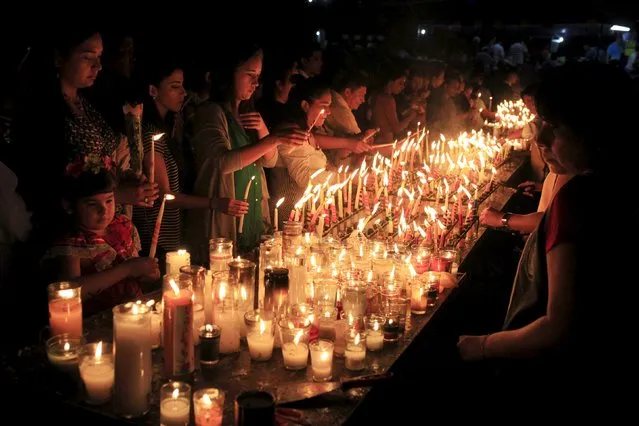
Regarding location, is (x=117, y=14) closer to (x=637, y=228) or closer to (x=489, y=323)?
(x=489, y=323)

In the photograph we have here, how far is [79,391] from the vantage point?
2.46 metres

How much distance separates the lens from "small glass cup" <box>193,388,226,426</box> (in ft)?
7.34

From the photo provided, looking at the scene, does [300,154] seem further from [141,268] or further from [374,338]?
[374,338]

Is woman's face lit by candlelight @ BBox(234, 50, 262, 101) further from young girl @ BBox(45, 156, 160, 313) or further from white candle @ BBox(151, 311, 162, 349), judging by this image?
white candle @ BBox(151, 311, 162, 349)

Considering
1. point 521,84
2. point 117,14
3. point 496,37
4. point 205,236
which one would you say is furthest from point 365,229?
point 496,37

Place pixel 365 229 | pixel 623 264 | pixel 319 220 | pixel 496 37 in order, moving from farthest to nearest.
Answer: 1. pixel 496 37
2. pixel 365 229
3. pixel 319 220
4. pixel 623 264

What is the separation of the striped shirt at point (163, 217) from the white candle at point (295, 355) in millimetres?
2610

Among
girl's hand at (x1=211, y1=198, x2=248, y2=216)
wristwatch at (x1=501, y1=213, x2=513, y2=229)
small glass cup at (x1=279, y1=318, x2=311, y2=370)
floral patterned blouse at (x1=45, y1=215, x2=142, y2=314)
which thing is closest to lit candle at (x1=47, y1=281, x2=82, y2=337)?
floral patterned blouse at (x1=45, y1=215, x2=142, y2=314)

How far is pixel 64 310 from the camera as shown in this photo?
270 cm

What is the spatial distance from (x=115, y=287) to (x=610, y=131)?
2.60 m

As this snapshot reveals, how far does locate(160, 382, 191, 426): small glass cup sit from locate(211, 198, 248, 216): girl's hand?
2.54 metres

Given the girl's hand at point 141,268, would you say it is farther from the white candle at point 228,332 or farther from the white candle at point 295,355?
the white candle at point 295,355

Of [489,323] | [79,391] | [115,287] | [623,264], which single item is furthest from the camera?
[489,323]

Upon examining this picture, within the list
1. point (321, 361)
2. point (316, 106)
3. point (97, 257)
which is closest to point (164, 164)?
point (97, 257)
